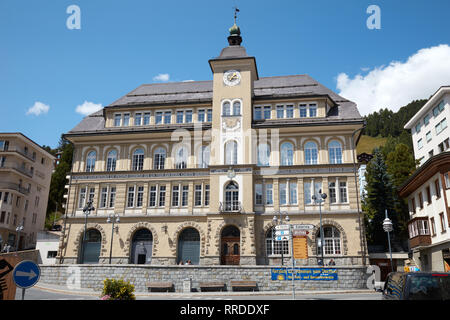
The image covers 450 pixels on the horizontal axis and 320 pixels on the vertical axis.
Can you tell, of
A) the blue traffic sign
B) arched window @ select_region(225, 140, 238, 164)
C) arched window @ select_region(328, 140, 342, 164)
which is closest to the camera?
the blue traffic sign

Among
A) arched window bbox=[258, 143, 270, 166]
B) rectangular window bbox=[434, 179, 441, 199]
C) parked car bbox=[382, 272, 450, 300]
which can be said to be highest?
arched window bbox=[258, 143, 270, 166]

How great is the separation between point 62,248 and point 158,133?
15996 mm

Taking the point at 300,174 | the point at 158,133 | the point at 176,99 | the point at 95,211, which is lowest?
the point at 95,211

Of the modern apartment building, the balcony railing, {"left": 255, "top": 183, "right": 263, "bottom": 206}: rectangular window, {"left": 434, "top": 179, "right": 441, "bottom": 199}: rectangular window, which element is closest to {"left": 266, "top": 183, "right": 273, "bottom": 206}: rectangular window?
{"left": 255, "top": 183, "right": 263, "bottom": 206}: rectangular window

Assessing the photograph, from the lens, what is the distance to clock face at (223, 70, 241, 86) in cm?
4324

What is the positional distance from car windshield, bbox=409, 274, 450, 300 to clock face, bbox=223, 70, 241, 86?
3444 centimetres

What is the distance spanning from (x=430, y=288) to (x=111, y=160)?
38457 mm

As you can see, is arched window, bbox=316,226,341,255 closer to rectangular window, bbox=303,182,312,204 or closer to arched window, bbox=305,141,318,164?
rectangular window, bbox=303,182,312,204

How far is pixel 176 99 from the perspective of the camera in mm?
46438

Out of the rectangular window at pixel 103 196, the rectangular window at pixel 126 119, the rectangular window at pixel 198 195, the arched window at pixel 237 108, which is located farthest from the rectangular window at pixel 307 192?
the rectangular window at pixel 126 119

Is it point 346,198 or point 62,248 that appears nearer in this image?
point 346,198
